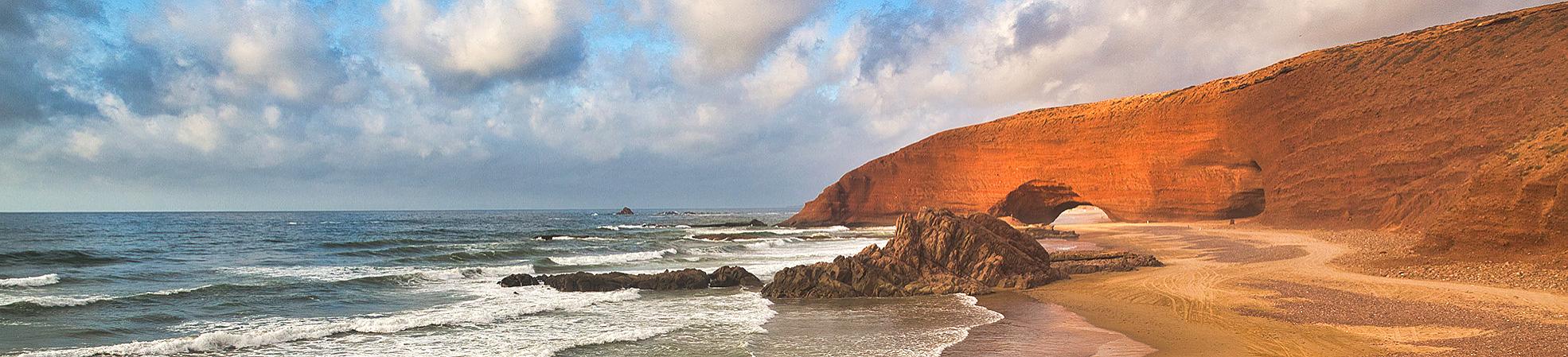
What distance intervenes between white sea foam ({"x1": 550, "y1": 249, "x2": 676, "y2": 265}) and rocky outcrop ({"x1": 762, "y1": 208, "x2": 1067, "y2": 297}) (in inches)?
476

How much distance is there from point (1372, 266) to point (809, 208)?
171ft

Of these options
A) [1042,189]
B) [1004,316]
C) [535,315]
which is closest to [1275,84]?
[1042,189]

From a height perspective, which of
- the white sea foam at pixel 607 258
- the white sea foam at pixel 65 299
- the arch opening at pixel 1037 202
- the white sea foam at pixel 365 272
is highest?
the arch opening at pixel 1037 202

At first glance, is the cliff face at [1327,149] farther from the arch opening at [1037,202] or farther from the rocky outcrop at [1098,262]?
the rocky outcrop at [1098,262]

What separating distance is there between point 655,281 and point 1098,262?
11155 millimetres

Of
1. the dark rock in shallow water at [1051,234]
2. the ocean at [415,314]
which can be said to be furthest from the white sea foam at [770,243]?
the dark rock in shallow water at [1051,234]

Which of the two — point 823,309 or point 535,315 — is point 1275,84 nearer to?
point 823,309

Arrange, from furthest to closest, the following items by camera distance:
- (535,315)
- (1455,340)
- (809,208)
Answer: (809,208)
(535,315)
(1455,340)

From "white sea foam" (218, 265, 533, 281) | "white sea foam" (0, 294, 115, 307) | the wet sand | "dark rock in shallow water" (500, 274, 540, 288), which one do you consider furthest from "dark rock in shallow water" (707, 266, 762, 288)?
"white sea foam" (0, 294, 115, 307)

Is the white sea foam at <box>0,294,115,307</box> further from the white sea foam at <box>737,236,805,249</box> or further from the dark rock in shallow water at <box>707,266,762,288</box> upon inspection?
Result: the white sea foam at <box>737,236,805,249</box>

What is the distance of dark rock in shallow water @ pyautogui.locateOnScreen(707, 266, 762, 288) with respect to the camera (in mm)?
17672

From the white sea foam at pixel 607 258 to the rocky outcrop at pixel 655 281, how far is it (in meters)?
7.98

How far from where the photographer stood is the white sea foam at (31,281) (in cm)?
1850

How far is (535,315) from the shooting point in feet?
43.6
